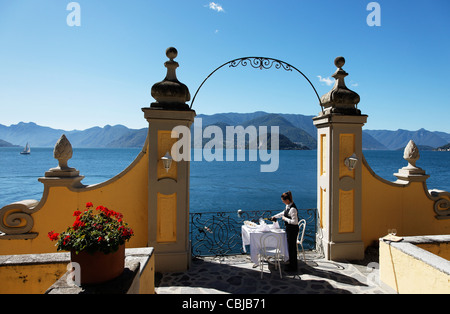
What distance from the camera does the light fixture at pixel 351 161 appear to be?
19.3 ft

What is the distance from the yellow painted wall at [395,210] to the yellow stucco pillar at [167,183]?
4.26 metres

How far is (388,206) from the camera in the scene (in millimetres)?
6551

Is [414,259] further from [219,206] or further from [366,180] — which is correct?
[219,206]

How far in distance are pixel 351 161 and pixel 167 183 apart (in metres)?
4.04

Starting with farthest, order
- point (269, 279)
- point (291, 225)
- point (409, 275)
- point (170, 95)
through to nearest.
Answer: point (170, 95) → point (291, 225) → point (269, 279) → point (409, 275)

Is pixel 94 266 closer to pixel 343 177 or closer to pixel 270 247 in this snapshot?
pixel 270 247

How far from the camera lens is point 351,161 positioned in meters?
5.95

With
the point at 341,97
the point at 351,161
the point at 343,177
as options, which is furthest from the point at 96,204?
the point at 341,97

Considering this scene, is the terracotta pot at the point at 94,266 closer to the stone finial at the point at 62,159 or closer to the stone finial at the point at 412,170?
the stone finial at the point at 62,159

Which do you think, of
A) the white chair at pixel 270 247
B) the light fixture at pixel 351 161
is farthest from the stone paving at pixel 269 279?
the light fixture at pixel 351 161

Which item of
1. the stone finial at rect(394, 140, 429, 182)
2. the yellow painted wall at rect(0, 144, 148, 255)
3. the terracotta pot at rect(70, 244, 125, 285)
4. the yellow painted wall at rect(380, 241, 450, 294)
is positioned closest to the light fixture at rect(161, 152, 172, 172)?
the yellow painted wall at rect(0, 144, 148, 255)
